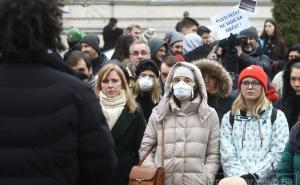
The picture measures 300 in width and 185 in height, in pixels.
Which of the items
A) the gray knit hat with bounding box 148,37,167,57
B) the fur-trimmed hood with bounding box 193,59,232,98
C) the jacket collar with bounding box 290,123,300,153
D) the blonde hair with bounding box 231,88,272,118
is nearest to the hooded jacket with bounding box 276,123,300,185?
the jacket collar with bounding box 290,123,300,153

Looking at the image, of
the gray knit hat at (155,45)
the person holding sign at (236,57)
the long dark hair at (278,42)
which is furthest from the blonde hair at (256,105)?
the long dark hair at (278,42)

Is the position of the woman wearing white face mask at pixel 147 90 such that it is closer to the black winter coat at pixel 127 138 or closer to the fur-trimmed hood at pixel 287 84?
the black winter coat at pixel 127 138

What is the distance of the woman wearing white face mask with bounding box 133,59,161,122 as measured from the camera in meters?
10.0

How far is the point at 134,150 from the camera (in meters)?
8.95

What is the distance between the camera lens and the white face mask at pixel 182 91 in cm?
851

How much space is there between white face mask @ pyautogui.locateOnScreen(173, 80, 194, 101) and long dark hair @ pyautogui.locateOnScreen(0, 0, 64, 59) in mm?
3829

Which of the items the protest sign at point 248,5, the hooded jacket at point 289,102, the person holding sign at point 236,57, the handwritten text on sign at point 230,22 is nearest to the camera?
the hooded jacket at point 289,102

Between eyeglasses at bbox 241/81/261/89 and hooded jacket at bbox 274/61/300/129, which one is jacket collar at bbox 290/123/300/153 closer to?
eyeglasses at bbox 241/81/261/89

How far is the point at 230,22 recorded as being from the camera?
475 inches

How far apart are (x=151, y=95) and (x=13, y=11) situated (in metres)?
5.41

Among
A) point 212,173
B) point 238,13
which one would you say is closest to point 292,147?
point 212,173

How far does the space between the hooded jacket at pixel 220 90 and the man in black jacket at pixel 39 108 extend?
488cm

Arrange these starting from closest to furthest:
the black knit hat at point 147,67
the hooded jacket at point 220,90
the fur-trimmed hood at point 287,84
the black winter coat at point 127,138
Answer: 1. the black winter coat at point 127,138
2. the hooded jacket at point 220,90
3. the fur-trimmed hood at point 287,84
4. the black knit hat at point 147,67

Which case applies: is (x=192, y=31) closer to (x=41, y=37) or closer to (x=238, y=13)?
(x=238, y=13)
